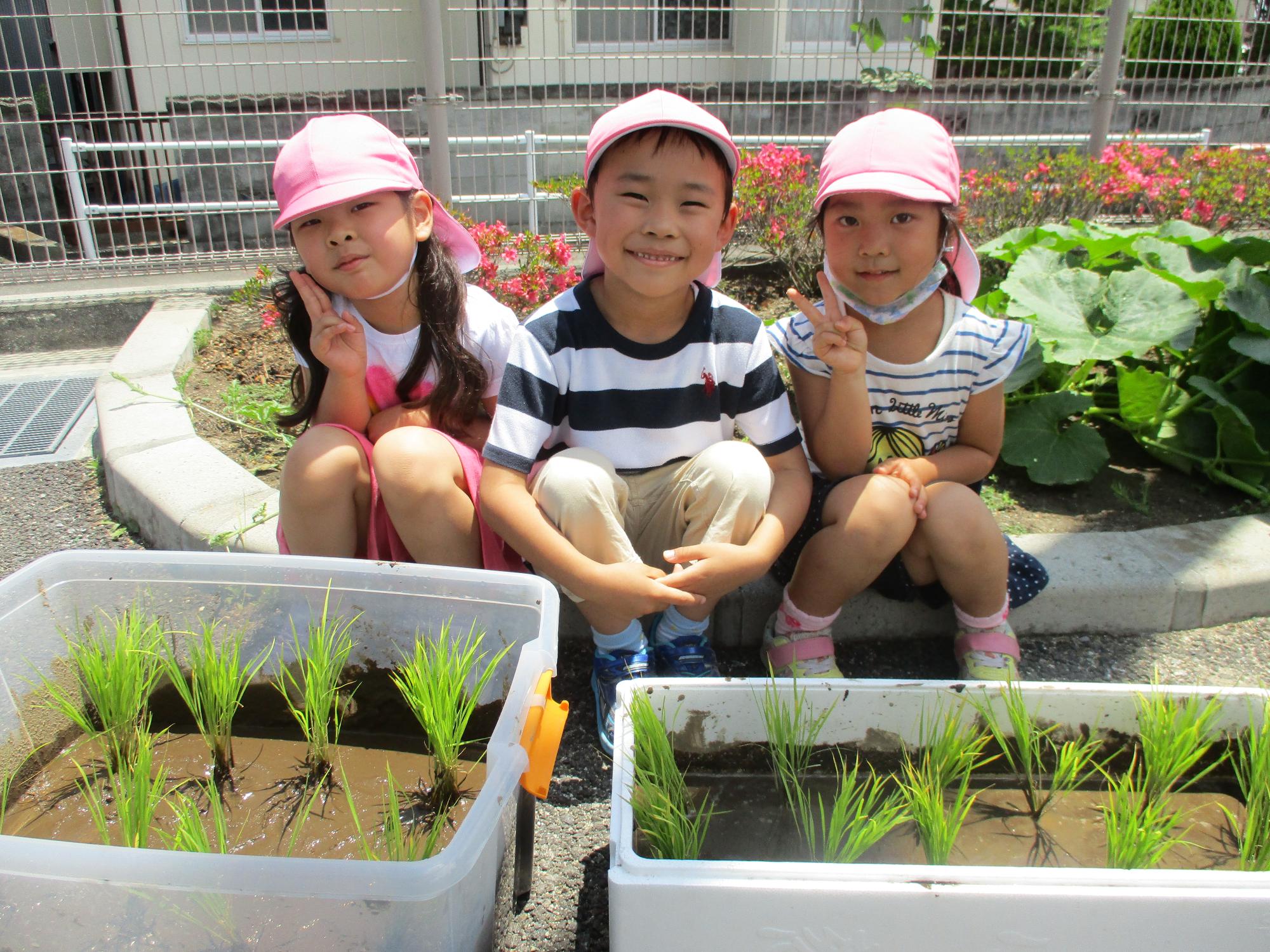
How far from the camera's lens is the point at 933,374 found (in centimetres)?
196

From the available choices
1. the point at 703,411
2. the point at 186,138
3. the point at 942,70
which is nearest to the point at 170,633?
the point at 703,411

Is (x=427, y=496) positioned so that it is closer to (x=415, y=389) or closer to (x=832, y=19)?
(x=415, y=389)

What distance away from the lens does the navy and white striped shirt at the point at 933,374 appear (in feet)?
6.42

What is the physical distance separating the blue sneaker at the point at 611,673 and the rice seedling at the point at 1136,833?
2.73 feet

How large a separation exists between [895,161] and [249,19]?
4568 millimetres

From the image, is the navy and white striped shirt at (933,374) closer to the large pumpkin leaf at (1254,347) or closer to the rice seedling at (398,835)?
the large pumpkin leaf at (1254,347)

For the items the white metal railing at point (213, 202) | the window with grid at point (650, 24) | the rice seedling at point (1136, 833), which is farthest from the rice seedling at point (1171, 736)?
the window with grid at point (650, 24)

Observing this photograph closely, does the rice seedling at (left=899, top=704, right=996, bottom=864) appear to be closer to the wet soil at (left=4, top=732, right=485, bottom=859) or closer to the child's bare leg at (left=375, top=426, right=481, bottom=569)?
the wet soil at (left=4, top=732, right=485, bottom=859)

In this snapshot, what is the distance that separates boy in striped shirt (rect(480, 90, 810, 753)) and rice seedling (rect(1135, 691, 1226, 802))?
656 mm

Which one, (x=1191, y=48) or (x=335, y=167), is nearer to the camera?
(x=335, y=167)

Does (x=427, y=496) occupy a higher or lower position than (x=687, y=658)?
higher

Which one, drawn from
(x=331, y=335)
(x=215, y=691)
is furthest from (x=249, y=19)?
(x=215, y=691)

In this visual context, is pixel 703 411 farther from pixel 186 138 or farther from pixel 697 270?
pixel 186 138

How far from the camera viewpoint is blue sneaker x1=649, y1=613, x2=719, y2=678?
189 cm
